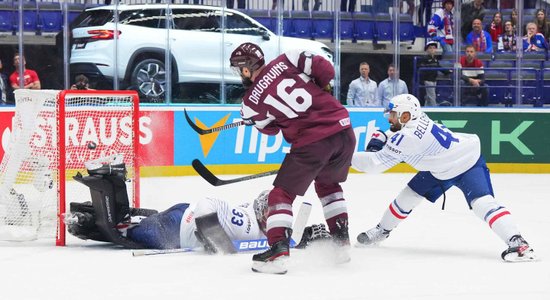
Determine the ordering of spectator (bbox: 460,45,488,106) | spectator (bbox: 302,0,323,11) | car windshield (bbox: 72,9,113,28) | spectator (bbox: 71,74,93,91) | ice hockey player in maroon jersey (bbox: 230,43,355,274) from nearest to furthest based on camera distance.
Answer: ice hockey player in maroon jersey (bbox: 230,43,355,274) < spectator (bbox: 71,74,93,91) < car windshield (bbox: 72,9,113,28) < spectator (bbox: 302,0,323,11) < spectator (bbox: 460,45,488,106)

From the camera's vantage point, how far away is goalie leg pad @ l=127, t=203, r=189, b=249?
618 centimetres

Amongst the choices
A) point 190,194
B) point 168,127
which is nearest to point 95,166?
point 190,194

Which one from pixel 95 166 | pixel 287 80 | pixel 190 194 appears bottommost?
pixel 190 194

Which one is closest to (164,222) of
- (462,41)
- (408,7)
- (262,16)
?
(262,16)

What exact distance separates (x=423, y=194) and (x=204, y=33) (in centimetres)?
620

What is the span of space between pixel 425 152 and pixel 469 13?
761cm

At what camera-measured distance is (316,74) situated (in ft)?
18.6

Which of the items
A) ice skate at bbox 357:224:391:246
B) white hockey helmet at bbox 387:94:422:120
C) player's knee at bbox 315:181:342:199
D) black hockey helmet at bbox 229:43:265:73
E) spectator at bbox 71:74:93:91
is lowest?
ice skate at bbox 357:224:391:246

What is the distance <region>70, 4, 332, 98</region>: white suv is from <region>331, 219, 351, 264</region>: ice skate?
620 cm

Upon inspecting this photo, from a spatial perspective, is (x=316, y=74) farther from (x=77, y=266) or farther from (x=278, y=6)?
(x=278, y=6)

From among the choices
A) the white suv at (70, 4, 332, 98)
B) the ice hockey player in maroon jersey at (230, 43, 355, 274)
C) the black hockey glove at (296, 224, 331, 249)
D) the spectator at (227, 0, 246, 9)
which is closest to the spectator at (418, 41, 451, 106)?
the white suv at (70, 4, 332, 98)

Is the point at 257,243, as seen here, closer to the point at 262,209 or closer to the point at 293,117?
the point at 262,209

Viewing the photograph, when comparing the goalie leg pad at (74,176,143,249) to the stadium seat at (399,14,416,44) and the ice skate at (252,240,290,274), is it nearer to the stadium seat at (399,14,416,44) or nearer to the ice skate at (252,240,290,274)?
the ice skate at (252,240,290,274)

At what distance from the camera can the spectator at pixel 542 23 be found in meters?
13.5
